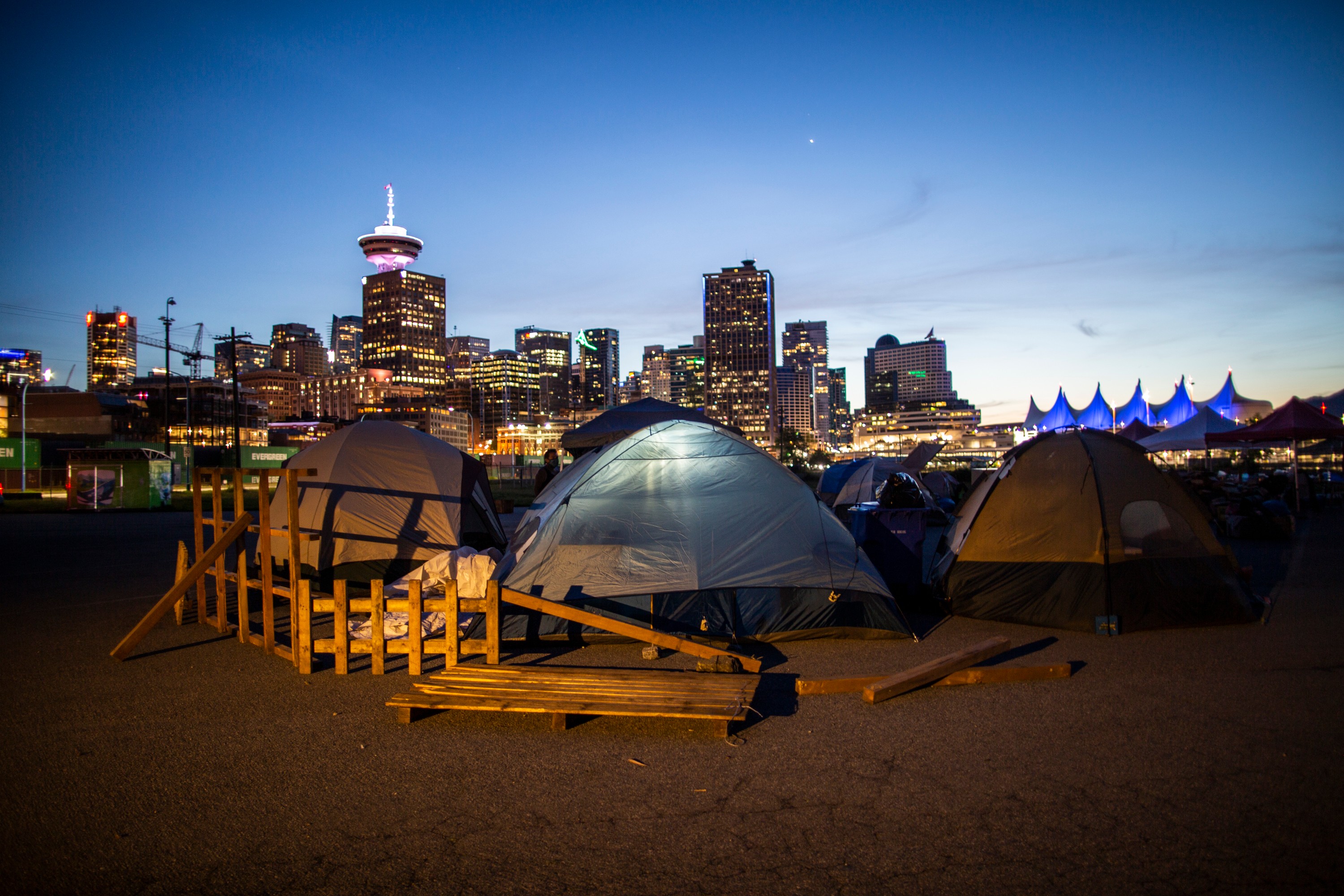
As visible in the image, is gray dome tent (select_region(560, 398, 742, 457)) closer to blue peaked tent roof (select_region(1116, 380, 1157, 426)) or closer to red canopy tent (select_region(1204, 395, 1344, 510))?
red canopy tent (select_region(1204, 395, 1344, 510))

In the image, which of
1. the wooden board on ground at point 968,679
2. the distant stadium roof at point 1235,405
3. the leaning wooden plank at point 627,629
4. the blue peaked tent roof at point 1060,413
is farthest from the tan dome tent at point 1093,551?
the blue peaked tent roof at point 1060,413

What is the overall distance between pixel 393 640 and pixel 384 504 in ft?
16.2

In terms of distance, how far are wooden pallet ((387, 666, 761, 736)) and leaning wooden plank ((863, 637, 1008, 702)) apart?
1.05 m

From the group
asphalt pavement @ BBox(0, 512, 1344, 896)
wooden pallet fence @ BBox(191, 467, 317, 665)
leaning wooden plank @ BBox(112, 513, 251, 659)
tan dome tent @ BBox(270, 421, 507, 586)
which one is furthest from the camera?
tan dome tent @ BBox(270, 421, 507, 586)

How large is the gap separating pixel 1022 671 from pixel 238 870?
6.29m

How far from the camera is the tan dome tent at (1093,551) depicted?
8.90 metres

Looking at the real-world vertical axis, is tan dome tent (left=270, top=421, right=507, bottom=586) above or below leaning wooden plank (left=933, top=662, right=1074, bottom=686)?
above

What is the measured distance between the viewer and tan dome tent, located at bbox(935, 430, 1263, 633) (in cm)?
890

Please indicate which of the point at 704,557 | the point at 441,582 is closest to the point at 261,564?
the point at 441,582

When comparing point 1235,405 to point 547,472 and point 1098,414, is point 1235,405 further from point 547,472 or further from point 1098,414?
point 547,472

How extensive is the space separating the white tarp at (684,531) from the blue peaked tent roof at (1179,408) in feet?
175

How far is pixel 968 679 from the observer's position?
6898 mm

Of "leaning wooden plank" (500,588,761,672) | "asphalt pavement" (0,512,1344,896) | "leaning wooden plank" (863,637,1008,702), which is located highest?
"leaning wooden plank" (500,588,761,672)

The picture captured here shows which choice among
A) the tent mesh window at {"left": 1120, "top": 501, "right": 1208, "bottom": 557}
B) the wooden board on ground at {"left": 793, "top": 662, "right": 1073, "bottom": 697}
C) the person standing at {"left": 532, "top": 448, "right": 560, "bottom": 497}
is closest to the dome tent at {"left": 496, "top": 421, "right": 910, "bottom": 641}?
the wooden board on ground at {"left": 793, "top": 662, "right": 1073, "bottom": 697}
